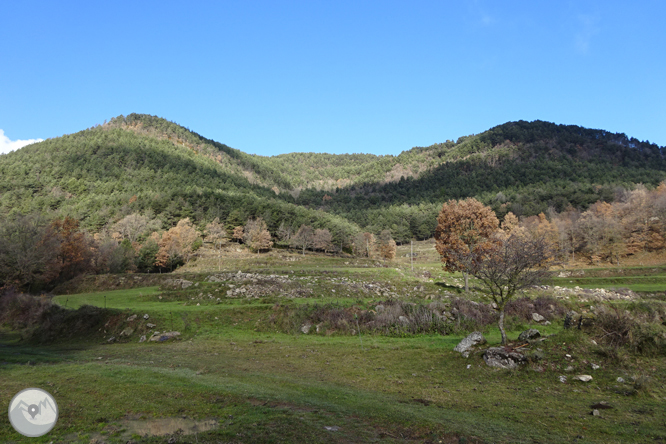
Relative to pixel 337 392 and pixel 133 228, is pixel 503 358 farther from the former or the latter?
pixel 133 228

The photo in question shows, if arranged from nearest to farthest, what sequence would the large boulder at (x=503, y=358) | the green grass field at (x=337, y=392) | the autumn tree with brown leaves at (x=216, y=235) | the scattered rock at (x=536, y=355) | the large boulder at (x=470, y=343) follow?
the green grass field at (x=337, y=392), the scattered rock at (x=536, y=355), the large boulder at (x=503, y=358), the large boulder at (x=470, y=343), the autumn tree with brown leaves at (x=216, y=235)

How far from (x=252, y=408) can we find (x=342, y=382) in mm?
4491

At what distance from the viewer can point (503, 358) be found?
13102 millimetres

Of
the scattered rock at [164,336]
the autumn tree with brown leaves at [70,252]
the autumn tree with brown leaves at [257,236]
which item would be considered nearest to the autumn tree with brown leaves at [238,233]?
the autumn tree with brown leaves at [257,236]

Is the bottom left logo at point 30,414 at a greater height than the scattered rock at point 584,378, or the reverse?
the bottom left logo at point 30,414

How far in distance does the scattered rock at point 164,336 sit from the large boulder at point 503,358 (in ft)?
60.7

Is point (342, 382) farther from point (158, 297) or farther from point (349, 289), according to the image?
point (158, 297)

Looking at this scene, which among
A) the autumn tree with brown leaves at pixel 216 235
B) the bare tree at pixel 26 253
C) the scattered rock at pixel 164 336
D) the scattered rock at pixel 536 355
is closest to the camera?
the scattered rock at pixel 536 355

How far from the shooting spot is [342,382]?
12.6m

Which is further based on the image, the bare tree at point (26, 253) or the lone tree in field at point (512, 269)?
the bare tree at point (26, 253)

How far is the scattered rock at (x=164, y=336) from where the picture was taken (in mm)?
21078

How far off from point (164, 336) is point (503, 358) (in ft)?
64.1

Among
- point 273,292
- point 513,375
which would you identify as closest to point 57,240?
point 273,292

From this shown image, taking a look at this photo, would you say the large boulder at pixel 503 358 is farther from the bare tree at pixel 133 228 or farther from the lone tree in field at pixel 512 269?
the bare tree at pixel 133 228
